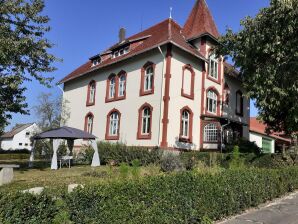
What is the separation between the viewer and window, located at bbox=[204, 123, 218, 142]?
92.9 feet

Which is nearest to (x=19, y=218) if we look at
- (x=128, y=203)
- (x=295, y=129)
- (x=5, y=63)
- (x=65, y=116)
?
(x=128, y=203)

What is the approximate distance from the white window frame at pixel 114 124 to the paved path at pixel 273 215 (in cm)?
1901

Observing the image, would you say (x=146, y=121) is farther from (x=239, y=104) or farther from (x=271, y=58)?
(x=239, y=104)

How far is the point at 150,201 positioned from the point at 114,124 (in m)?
23.0

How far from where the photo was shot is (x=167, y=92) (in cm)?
2523

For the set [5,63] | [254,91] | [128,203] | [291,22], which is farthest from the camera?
[254,91]

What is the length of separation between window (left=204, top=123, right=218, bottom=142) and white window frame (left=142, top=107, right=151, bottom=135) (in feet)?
16.3

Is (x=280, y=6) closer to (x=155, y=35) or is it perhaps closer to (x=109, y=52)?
(x=155, y=35)

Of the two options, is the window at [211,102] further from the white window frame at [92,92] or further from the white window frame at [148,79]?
the white window frame at [92,92]

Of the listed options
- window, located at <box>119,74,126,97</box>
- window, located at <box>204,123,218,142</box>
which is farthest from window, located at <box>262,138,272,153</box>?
window, located at <box>119,74,126,97</box>

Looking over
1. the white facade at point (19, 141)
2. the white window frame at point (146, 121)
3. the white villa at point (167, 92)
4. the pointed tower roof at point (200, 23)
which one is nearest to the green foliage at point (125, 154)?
the white villa at point (167, 92)

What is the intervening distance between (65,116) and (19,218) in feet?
108

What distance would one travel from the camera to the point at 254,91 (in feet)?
72.7

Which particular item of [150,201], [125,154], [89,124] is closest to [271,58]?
[125,154]
